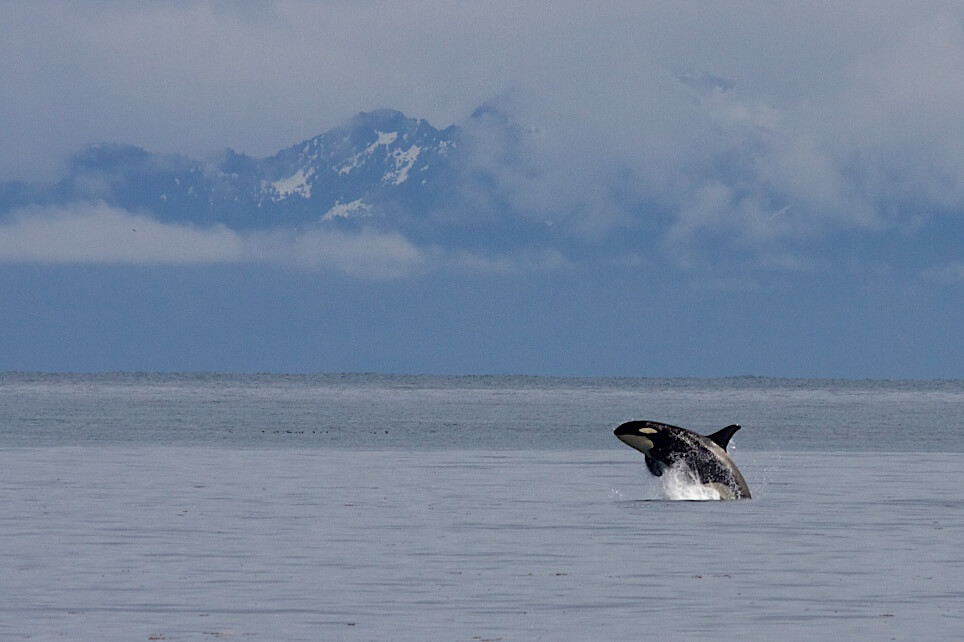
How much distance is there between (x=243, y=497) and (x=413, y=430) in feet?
131

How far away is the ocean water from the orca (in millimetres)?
820

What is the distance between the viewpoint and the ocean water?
1984 cm

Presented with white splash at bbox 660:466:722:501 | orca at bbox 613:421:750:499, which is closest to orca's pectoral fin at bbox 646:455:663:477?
orca at bbox 613:421:750:499

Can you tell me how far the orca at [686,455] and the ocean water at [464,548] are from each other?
32.3 inches

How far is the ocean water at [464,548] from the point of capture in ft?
65.1

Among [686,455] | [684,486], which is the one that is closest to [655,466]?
[686,455]

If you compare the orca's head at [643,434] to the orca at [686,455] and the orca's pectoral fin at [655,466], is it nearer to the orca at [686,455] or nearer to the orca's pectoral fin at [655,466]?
the orca at [686,455]

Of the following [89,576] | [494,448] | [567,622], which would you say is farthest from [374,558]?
[494,448]

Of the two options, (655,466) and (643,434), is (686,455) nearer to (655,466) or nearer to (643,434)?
(655,466)

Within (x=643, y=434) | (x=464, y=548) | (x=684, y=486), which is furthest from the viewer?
(x=684, y=486)

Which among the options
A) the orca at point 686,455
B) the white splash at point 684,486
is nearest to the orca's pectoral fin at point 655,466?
the orca at point 686,455

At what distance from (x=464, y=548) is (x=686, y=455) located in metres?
9.97

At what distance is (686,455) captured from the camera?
118 feet

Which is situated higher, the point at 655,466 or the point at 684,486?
the point at 655,466
